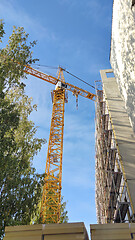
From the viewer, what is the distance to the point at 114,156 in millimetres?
12555

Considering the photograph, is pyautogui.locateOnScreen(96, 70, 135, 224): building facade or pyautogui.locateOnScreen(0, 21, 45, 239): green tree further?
pyautogui.locateOnScreen(96, 70, 135, 224): building facade

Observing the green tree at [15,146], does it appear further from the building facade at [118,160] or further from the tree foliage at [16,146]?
the building facade at [118,160]

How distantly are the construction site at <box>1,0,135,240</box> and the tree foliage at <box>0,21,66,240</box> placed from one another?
1.37 m

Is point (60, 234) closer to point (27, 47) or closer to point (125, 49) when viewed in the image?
point (27, 47)

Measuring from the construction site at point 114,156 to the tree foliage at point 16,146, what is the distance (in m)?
1.37

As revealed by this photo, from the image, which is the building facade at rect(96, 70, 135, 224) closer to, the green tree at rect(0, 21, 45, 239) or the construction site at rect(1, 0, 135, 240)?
the construction site at rect(1, 0, 135, 240)

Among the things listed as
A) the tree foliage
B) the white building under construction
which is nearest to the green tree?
the tree foliage

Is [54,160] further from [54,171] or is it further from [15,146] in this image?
[15,146]

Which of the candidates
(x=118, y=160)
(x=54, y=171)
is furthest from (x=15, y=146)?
(x=54, y=171)

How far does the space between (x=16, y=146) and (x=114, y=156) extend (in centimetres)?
693

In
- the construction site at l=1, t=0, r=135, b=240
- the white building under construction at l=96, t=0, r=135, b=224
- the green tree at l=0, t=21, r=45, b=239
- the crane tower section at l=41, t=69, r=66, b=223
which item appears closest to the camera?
the construction site at l=1, t=0, r=135, b=240

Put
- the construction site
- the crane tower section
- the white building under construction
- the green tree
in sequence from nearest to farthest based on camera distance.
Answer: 1. the construction site
2. the green tree
3. the white building under construction
4. the crane tower section

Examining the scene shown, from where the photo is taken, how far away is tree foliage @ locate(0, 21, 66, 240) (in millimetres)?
6787

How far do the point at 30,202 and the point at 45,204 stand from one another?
52.7 ft
